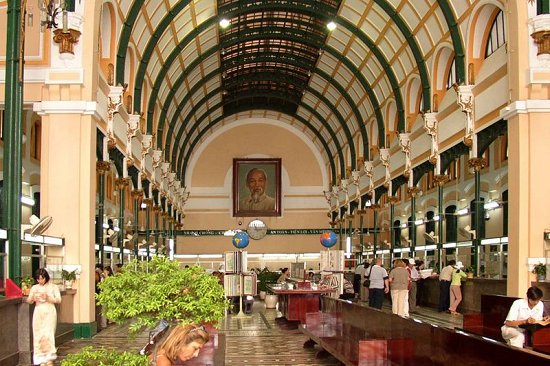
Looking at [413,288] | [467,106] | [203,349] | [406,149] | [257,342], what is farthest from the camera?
[406,149]

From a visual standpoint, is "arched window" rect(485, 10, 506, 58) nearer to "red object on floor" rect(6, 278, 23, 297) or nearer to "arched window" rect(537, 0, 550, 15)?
"arched window" rect(537, 0, 550, 15)

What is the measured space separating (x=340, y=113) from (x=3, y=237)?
1220 inches

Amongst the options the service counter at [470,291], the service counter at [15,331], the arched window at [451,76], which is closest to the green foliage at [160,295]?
the service counter at [15,331]

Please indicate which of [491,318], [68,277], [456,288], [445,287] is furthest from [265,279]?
[491,318]

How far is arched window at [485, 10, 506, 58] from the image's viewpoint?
21109mm

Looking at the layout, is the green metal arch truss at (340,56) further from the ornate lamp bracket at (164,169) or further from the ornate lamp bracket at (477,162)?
the ornate lamp bracket at (164,169)

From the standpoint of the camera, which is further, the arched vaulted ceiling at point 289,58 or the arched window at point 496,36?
the arched vaulted ceiling at point 289,58

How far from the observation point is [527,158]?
16.8 metres

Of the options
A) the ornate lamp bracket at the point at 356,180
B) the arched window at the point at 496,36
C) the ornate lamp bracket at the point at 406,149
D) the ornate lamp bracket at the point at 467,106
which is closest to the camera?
the arched window at the point at 496,36

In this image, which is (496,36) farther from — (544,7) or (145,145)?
(145,145)

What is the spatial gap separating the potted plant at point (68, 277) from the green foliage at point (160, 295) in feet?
31.1

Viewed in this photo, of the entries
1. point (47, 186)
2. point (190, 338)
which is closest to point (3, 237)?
point (47, 186)

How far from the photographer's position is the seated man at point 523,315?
9.96 m

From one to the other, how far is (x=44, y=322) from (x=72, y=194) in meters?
6.32
